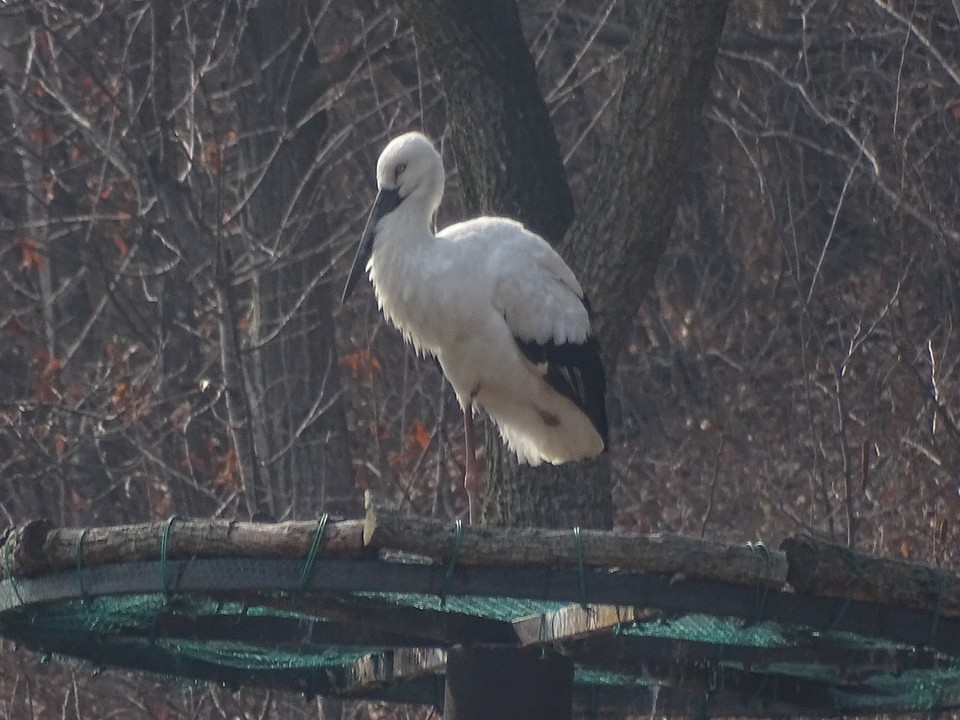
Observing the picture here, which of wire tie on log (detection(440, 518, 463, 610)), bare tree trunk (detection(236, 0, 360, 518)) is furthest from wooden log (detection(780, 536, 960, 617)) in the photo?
bare tree trunk (detection(236, 0, 360, 518))

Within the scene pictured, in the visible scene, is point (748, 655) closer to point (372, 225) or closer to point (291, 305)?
point (372, 225)

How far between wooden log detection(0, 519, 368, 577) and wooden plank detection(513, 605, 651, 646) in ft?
2.01

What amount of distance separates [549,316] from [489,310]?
8.1 inches

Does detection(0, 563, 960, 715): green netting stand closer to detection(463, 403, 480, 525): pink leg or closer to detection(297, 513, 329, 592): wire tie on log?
detection(297, 513, 329, 592): wire tie on log

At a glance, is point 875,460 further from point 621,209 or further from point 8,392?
point 8,392

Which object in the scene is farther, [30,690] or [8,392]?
[8,392]

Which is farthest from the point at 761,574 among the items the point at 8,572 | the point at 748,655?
the point at 8,572

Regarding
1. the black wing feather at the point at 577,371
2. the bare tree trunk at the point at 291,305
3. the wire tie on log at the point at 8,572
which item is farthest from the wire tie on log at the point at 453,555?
the bare tree trunk at the point at 291,305

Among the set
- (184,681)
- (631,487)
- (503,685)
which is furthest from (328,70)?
(503,685)

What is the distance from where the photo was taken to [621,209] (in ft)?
20.9

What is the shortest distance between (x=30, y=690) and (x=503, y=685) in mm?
3521

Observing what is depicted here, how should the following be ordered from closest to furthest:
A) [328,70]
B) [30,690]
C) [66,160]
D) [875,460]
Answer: [30,690]
[328,70]
[875,460]
[66,160]

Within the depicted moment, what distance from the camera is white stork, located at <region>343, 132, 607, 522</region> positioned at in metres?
5.86

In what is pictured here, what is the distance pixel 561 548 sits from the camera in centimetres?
396
